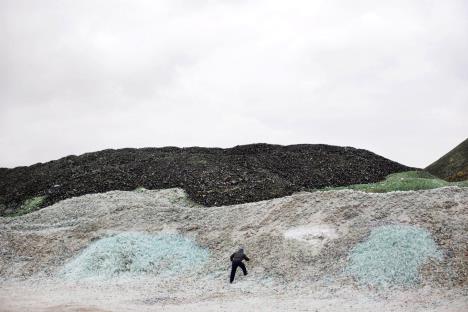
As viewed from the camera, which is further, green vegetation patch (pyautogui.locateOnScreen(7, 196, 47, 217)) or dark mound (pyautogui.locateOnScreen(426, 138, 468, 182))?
dark mound (pyautogui.locateOnScreen(426, 138, 468, 182))

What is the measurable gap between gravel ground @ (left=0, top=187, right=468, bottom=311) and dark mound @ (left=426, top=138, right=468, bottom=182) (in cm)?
2477

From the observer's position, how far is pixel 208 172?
3556 centimetres

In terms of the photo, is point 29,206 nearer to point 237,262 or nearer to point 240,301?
point 237,262

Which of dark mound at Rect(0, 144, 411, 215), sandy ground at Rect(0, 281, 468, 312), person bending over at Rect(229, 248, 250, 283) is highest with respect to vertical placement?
dark mound at Rect(0, 144, 411, 215)

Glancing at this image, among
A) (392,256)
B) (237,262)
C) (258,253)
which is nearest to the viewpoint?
(392,256)

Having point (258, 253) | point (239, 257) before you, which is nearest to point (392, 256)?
point (258, 253)

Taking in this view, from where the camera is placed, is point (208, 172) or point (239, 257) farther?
point (208, 172)

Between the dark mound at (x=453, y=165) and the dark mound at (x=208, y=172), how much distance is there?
30.7ft

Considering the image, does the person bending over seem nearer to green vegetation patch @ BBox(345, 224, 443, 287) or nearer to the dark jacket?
the dark jacket

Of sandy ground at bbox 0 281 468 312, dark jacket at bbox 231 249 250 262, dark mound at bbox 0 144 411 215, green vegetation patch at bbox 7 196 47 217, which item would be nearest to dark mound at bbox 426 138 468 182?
dark mound at bbox 0 144 411 215

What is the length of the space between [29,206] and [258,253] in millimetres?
18867

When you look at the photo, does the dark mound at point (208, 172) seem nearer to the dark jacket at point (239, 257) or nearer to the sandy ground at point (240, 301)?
the dark jacket at point (239, 257)

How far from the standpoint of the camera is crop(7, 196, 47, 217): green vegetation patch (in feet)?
109

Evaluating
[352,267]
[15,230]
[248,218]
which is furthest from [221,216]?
[15,230]
